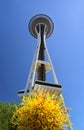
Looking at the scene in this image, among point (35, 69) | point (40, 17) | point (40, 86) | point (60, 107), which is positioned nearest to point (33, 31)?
point (40, 17)

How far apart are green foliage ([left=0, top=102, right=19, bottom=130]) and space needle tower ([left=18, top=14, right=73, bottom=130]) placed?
985cm

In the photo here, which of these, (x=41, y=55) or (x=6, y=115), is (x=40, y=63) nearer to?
(x=41, y=55)

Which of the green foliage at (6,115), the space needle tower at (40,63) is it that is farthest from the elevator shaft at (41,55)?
the green foliage at (6,115)

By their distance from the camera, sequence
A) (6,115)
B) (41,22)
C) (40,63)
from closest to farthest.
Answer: (6,115), (40,63), (41,22)

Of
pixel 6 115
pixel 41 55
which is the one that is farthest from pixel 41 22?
pixel 6 115

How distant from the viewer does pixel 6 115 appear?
1403 inches

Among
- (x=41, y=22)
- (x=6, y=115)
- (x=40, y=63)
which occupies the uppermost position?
(x=41, y=22)

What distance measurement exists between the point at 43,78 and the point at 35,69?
8.09ft

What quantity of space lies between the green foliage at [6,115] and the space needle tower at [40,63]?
9846 mm

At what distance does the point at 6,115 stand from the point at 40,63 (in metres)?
24.7

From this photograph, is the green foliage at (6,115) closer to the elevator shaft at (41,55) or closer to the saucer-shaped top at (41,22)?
the elevator shaft at (41,55)

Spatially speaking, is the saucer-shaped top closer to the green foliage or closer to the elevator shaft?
the elevator shaft

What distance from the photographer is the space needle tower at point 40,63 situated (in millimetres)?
52500

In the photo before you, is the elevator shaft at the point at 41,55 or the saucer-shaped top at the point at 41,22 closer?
the elevator shaft at the point at 41,55
